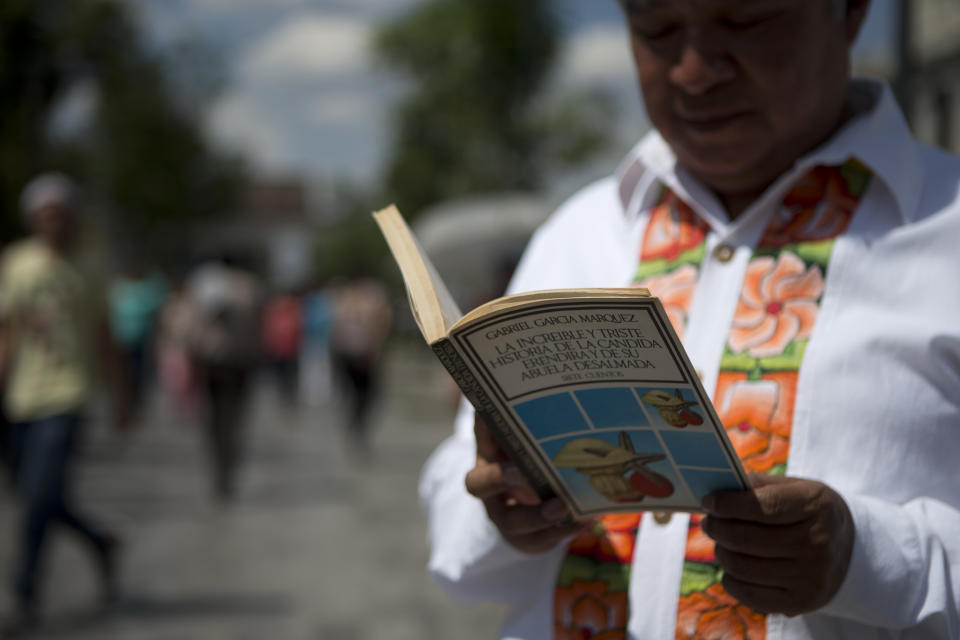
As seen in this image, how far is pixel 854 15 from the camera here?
5.78 feet

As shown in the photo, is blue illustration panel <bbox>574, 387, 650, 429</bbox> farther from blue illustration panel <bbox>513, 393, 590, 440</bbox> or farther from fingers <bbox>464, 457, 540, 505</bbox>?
fingers <bbox>464, 457, 540, 505</bbox>

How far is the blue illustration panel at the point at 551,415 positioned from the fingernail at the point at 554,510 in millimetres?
135

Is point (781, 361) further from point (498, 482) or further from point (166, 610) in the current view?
point (166, 610)

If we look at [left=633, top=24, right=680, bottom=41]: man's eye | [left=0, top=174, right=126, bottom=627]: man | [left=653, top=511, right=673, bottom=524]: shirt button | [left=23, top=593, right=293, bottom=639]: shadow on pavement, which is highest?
[left=633, top=24, right=680, bottom=41]: man's eye

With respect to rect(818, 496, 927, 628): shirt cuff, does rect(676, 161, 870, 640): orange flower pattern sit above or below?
above

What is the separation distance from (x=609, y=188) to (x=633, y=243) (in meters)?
0.20

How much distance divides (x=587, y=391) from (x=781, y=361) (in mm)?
362

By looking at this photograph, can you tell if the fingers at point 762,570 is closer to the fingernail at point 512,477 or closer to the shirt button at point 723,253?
the fingernail at point 512,477

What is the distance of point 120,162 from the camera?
37438 millimetres

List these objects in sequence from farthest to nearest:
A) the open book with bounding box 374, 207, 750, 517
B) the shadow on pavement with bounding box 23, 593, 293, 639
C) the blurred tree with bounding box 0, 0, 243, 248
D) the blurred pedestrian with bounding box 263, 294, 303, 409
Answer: the blurred tree with bounding box 0, 0, 243, 248 → the blurred pedestrian with bounding box 263, 294, 303, 409 → the shadow on pavement with bounding box 23, 593, 293, 639 → the open book with bounding box 374, 207, 750, 517

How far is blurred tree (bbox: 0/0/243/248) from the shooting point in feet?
85.8

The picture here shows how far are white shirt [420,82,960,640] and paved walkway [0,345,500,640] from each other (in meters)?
3.53

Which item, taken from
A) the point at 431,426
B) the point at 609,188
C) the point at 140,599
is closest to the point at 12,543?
the point at 140,599

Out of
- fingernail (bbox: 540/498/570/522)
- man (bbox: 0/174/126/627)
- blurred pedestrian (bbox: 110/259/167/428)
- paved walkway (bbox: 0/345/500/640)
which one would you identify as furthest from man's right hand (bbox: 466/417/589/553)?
blurred pedestrian (bbox: 110/259/167/428)
